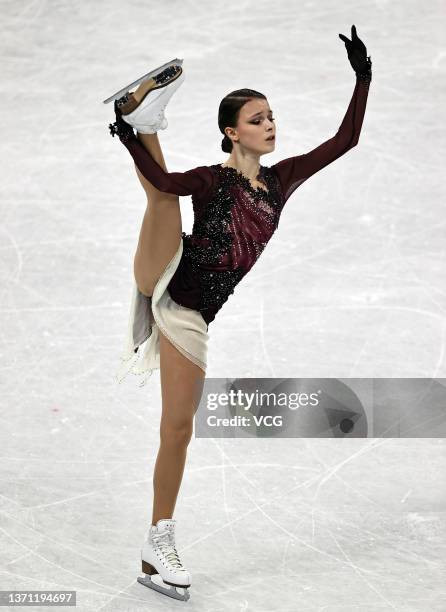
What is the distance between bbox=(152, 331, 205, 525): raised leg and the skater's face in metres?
0.77

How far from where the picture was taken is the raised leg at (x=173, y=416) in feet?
13.5

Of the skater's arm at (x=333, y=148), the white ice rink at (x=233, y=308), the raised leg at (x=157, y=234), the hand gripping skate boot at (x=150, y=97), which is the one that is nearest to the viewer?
the hand gripping skate boot at (x=150, y=97)

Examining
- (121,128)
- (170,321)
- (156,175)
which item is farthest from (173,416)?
(121,128)

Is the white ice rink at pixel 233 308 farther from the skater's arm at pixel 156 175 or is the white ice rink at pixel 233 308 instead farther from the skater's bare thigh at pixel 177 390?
the skater's arm at pixel 156 175

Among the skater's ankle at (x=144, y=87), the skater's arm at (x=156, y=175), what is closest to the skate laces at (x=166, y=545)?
the skater's arm at (x=156, y=175)

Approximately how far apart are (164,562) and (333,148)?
1.65 meters

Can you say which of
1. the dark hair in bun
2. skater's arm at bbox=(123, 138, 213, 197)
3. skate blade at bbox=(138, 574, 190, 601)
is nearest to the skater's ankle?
skater's arm at bbox=(123, 138, 213, 197)

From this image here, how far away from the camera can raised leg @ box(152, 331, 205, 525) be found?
410 centimetres

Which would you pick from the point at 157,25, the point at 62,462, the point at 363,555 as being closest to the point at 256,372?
the point at 62,462

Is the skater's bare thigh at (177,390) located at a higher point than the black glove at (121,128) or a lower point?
lower

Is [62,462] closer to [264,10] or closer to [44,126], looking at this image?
[44,126]

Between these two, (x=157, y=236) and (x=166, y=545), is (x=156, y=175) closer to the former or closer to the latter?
(x=157, y=236)

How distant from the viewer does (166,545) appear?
13.6 ft

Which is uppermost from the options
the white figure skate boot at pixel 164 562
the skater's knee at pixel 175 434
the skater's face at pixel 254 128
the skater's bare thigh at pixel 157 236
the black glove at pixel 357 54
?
the black glove at pixel 357 54
